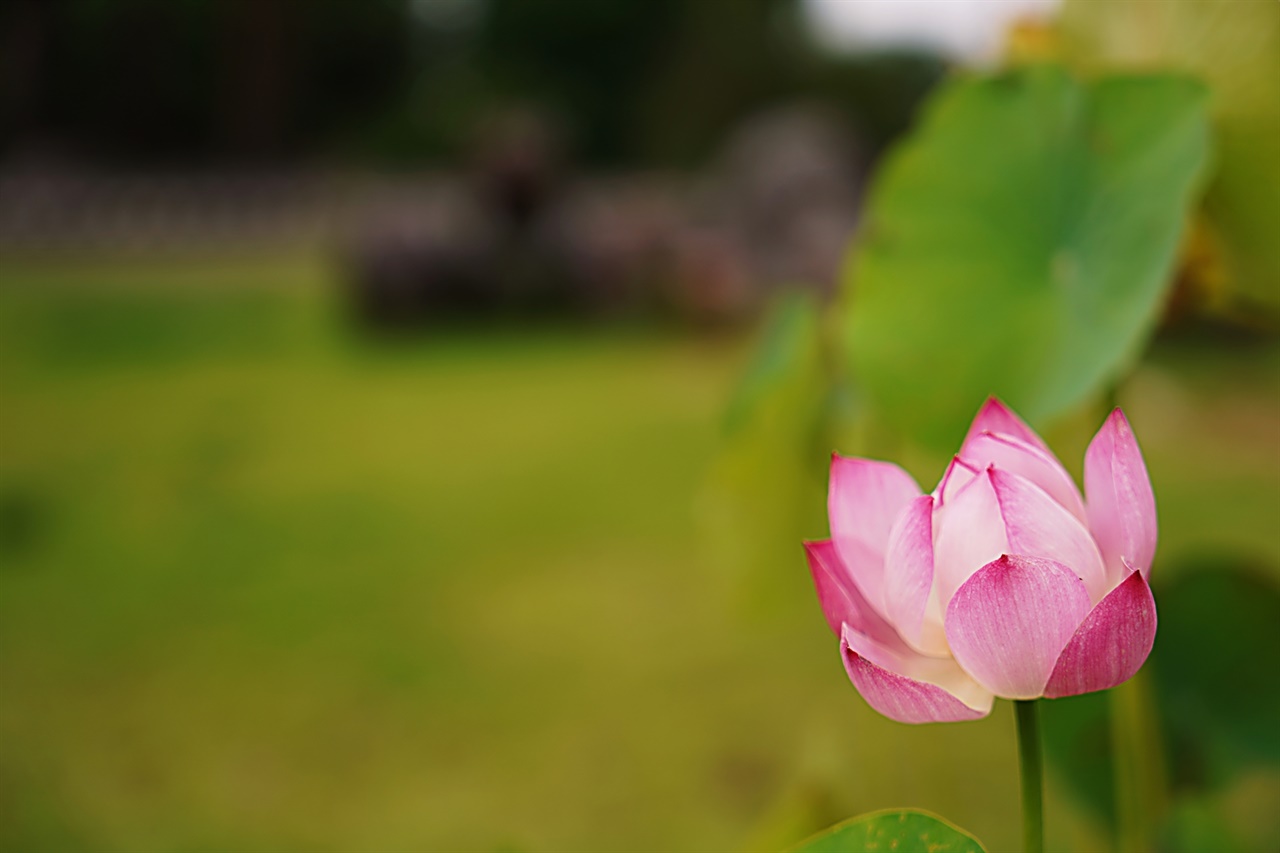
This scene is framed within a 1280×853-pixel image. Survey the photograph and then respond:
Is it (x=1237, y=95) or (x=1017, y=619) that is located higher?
(x=1237, y=95)

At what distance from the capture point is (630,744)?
42.5 inches

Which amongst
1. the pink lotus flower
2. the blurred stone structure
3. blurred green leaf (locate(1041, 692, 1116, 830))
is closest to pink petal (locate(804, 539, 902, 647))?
the pink lotus flower

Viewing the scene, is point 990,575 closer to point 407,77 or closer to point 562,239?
point 562,239

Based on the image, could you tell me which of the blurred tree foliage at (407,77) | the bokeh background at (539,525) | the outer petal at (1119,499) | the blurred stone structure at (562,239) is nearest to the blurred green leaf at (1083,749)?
the bokeh background at (539,525)

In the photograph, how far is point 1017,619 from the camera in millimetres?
202

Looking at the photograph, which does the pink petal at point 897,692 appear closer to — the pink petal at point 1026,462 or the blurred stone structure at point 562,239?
the pink petal at point 1026,462

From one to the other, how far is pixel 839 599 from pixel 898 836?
5 cm

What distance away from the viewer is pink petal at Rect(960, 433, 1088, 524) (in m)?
0.23

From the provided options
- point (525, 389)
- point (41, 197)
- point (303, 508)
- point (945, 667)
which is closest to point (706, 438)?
point (525, 389)

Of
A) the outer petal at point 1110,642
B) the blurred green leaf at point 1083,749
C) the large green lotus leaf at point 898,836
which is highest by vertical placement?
the outer petal at point 1110,642

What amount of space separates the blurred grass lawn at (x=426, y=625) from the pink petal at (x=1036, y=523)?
0.24 m

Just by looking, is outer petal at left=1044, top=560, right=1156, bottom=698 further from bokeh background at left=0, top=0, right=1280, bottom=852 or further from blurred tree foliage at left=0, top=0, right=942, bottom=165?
blurred tree foliage at left=0, top=0, right=942, bottom=165

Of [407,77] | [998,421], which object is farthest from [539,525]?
[407,77]

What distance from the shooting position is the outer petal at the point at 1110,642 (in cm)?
20
